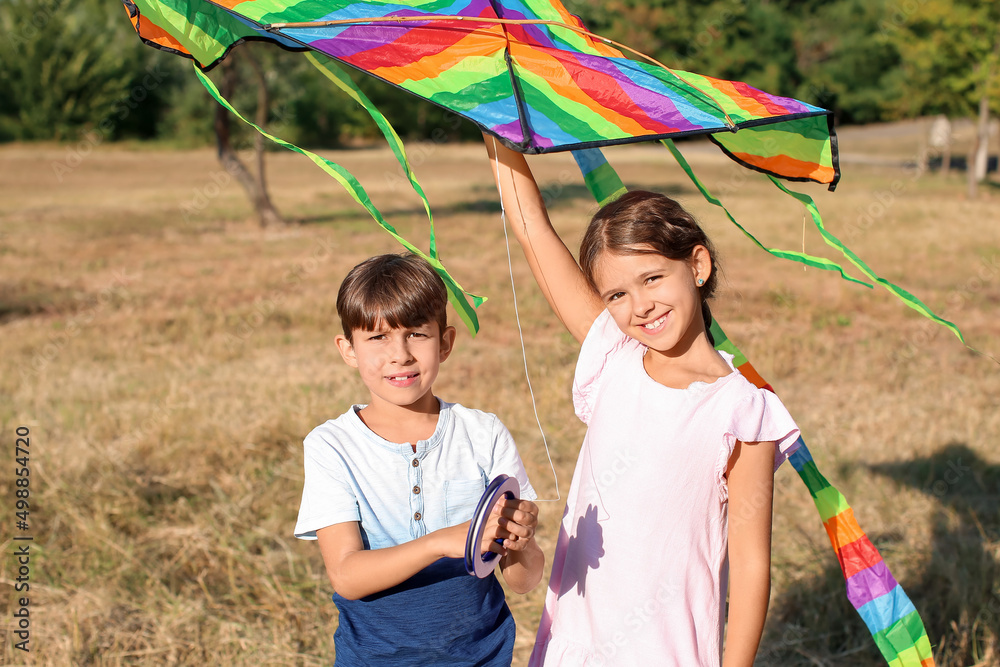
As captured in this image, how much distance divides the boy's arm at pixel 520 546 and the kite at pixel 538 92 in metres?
0.48

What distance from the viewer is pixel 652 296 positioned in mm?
1660

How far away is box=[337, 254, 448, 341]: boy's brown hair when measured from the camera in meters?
1.73

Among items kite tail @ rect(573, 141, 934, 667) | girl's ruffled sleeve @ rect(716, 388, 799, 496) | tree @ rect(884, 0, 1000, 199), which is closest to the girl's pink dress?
girl's ruffled sleeve @ rect(716, 388, 799, 496)

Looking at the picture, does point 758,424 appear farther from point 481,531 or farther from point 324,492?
point 324,492

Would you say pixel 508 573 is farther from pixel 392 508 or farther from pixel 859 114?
pixel 859 114

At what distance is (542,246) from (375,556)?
31.1 inches

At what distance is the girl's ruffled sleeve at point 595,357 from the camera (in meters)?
1.82

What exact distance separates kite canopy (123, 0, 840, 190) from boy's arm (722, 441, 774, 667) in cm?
67

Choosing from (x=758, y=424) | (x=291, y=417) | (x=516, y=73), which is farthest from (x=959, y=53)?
(x=758, y=424)

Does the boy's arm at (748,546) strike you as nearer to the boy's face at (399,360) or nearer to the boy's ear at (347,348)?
the boy's face at (399,360)

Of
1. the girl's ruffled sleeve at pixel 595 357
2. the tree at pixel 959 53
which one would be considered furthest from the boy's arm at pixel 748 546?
the tree at pixel 959 53

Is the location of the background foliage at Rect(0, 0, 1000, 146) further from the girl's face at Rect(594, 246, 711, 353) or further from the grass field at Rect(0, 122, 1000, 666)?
the girl's face at Rect(594, 246, 711, 353)

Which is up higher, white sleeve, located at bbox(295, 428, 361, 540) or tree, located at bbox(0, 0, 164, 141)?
tree, located at bbox(0, 0, 164, 141)

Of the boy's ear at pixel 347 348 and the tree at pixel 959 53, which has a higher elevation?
the tree at pixel 959 53
